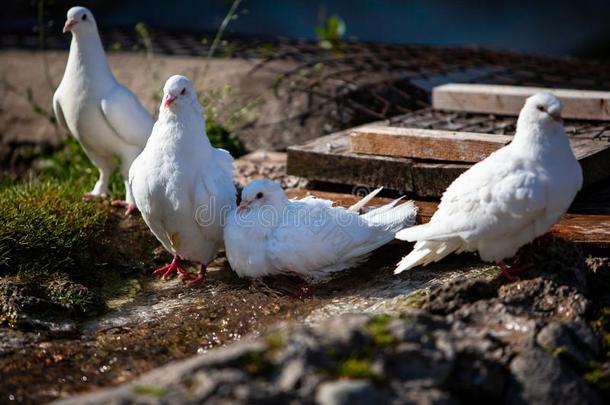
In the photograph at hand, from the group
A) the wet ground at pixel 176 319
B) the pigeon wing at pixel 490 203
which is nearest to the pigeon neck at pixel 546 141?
the pigeon wing at pixel 490 203

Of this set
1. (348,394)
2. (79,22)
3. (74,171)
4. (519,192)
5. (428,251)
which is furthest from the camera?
(74,171)

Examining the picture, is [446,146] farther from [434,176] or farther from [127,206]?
[127,206]

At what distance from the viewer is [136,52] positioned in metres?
8.85

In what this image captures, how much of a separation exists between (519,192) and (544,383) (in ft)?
3.37

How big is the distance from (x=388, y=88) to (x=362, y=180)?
7.01 ft

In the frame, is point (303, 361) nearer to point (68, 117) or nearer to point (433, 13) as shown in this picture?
point (68, 117)

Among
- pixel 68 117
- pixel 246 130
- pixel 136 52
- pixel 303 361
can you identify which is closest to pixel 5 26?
pixel 136 52

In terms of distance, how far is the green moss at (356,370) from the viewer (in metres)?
3.21

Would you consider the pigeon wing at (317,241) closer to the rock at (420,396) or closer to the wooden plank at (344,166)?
the wooden plank at (344,166)

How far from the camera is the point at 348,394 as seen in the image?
3.04 meters

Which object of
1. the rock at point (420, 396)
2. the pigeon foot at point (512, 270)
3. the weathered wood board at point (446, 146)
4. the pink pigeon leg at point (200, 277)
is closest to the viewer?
the rock at point (420, 396)

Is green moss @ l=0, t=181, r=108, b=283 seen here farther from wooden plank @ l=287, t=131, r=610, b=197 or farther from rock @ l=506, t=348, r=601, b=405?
rock @ l=506, t=348, r=601, b=405

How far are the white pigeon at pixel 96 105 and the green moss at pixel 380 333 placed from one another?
292 centimetres

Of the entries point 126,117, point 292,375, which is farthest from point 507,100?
point 292,375
